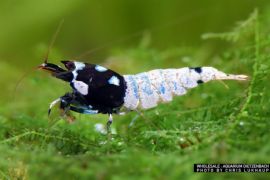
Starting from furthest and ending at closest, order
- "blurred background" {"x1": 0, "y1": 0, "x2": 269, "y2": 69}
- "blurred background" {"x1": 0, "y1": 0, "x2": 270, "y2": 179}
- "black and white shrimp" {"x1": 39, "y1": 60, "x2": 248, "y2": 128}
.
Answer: "blurred background" {"x1": 0, "y1": 0, "x2": 269, "y2": 69}
"black and white shrimp" {"x1": 39, "y1": 60, "x2": 248, "y2": 128}
"blurred background" {"x1": 0, "y1": 0, "x2": 270, "y2": 179}

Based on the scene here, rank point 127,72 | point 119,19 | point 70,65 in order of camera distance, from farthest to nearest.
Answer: point 119,19 < point 127,72 < point 70,65

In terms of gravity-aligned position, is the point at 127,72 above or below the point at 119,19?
below

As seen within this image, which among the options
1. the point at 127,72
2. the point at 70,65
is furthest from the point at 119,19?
the point at 70,65

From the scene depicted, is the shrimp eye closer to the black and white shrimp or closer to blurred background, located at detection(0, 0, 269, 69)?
the black and white shrimp

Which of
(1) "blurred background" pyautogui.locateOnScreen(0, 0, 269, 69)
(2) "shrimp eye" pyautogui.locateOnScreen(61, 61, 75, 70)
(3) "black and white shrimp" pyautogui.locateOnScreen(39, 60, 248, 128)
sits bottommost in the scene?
(3) "black and white shrimp" pyautogui.locateOnScreen(39, 60, 248, 128)

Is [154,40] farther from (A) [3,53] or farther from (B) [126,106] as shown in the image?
(B) [126,106]

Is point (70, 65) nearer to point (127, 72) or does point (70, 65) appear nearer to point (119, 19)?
point (127, 72)

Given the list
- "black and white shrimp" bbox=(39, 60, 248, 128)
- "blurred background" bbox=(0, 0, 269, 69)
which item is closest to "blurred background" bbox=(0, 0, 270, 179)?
"blurred background" bbox=(0, 0, 269, 69)
